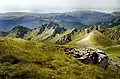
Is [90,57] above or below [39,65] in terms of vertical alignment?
below

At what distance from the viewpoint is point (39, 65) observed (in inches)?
1864

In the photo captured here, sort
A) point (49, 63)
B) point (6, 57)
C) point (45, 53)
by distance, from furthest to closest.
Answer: point (45, 53)
point (49, 63)
point (6, 57)

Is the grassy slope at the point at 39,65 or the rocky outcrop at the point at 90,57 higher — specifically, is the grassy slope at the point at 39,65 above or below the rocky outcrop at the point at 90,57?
above

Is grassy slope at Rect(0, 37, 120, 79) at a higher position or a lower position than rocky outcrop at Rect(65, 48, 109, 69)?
higher

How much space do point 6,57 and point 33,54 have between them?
22.5 feet

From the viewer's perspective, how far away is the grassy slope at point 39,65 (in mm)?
42625

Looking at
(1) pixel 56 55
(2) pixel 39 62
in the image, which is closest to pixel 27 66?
(2) pixel 39 62

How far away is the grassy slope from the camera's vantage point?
140 ft

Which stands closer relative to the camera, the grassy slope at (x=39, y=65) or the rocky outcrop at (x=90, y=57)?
the grassy slope at (x=39, y=65)

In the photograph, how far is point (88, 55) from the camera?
61.5 meters

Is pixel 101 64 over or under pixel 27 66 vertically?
under

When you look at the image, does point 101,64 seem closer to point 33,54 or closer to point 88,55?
point 88,55

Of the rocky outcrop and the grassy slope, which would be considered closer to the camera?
the grassy slope

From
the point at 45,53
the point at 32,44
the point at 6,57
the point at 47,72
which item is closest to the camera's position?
the point at 47,72
